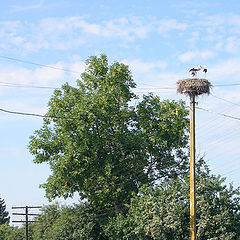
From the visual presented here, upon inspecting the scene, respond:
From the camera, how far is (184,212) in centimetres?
2936

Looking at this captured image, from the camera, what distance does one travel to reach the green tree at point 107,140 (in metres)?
34.9

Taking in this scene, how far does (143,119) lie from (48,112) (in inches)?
256

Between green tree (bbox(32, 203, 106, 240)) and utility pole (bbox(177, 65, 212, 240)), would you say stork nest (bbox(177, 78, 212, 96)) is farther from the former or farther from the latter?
green tree (bbox(32, 203, 106, 240))

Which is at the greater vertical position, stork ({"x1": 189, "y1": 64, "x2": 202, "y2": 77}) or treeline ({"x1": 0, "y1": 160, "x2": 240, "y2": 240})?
stork ({"x1": 189, "y1": 64, "x2": 202, "y2": 77})

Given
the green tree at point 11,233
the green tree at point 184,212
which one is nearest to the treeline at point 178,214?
the green tree at point 184,212

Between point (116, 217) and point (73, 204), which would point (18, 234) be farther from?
point (116, 217)

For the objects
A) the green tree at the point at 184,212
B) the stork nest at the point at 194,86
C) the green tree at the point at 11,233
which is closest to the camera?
the stork nest at the point at 194,86

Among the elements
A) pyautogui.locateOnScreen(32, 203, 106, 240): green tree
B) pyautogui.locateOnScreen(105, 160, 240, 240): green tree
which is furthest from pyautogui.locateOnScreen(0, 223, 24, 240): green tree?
pyautogui.locateOnScreen(105, 160, 240, 240): green tree

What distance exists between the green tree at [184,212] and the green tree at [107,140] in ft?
15.2

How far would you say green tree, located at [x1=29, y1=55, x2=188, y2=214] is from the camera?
34.9 metres

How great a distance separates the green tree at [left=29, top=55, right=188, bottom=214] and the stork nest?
9.61 meters

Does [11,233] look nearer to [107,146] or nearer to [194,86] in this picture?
[107,146]

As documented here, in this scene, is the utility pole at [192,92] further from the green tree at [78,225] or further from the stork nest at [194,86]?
the green tree at [78,225]

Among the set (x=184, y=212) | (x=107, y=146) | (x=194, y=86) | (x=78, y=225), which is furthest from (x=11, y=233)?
(x=194, y=86)
